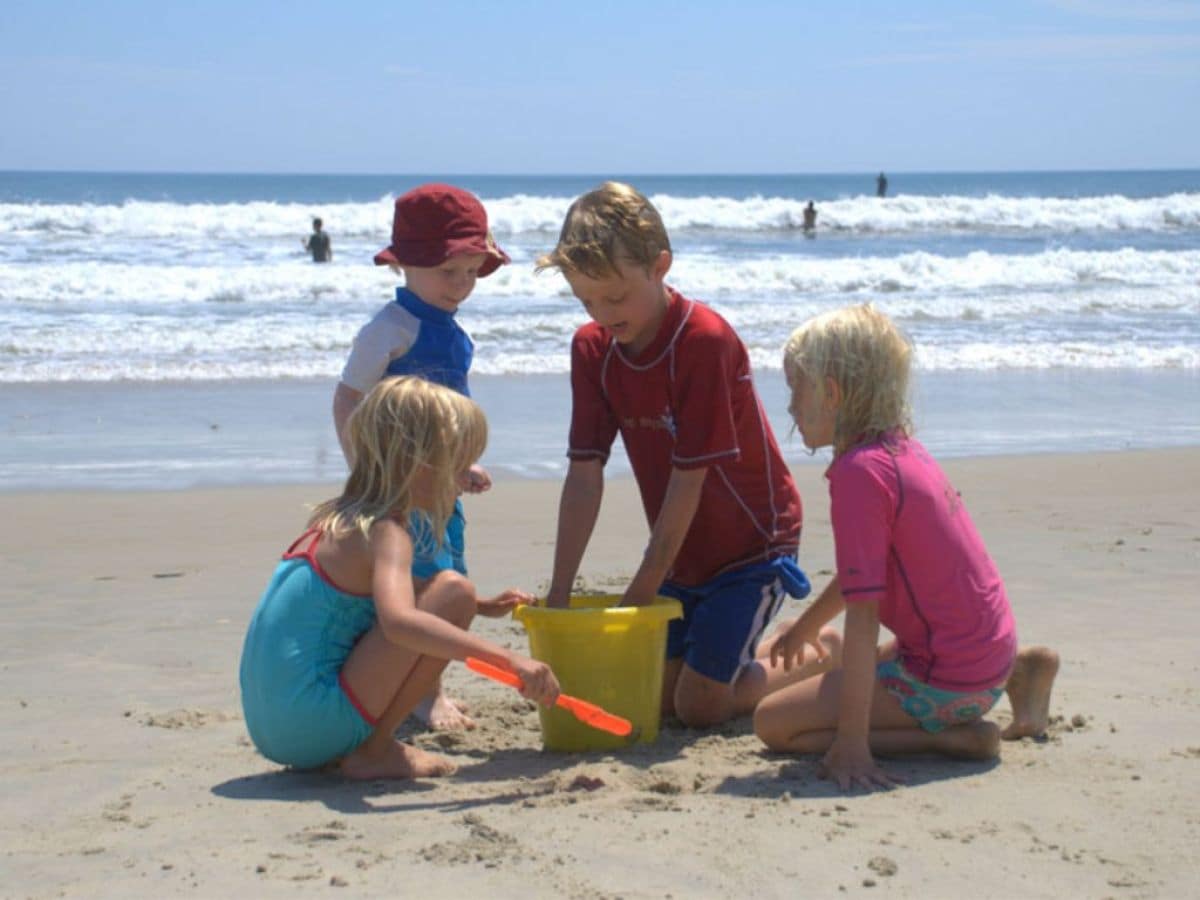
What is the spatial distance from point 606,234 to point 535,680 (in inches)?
42.7

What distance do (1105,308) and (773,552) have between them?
13399 mm

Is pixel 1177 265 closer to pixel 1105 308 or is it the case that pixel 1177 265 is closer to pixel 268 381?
pixel 1105 308

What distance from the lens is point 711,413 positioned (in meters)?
3.65

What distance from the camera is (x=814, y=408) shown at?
3336 mm

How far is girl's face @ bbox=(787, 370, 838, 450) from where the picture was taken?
10.9 ft

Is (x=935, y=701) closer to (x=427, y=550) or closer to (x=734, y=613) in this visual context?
(x=734, y=613)

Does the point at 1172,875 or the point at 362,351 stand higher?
the point at 362,351

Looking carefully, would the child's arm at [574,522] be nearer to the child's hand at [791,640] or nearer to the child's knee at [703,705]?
the child's knee at [703,705]

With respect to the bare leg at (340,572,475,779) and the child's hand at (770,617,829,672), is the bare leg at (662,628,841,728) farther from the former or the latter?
the bare leg at (340,572,475,779)

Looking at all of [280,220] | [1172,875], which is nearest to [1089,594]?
[1172,875]

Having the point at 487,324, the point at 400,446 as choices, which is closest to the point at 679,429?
the point at 400,446

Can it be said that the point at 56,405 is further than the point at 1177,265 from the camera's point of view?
No

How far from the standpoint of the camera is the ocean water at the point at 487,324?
863 centimetres

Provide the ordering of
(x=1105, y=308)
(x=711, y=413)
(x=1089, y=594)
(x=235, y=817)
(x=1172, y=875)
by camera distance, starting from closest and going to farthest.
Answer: (x=1172, y=875), (x=235, y=817), (x=711, y=413), (x=1089, y=594), (x=1105, y=308)
